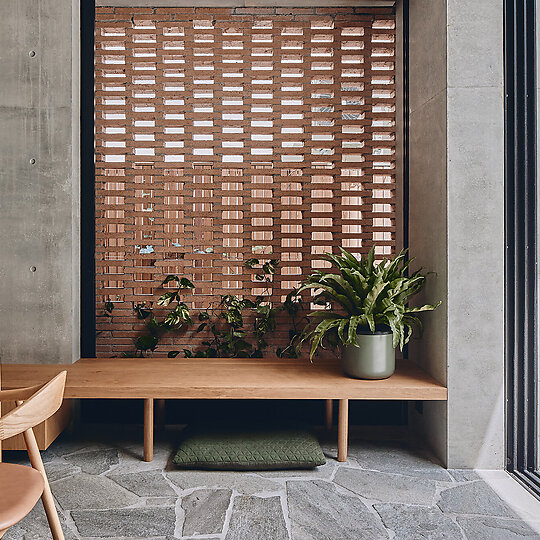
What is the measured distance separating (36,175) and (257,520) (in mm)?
2420

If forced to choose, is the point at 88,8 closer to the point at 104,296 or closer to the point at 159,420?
the point at 104,296

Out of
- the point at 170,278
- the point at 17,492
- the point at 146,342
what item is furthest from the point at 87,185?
the point at 17,492

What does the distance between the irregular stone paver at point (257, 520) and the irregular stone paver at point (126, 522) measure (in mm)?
273

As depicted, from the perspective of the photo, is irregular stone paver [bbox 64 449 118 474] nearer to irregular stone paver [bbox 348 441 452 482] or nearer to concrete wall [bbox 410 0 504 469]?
irregular stone paver [bbox 348 441 452 482]

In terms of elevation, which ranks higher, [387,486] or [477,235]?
[477,235]

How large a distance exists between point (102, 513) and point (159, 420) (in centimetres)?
111

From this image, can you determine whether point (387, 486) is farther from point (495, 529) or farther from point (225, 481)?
point (225, 481)

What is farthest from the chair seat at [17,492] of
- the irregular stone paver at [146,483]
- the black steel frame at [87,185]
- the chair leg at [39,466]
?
the black steel frame at [87,185]

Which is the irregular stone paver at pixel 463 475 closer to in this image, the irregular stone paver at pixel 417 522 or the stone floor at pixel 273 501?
the stone floor at pixel 273 501

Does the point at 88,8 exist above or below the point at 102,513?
above

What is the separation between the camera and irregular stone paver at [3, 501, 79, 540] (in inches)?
85.7

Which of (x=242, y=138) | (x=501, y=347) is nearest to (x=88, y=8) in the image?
(x=242, y=138)

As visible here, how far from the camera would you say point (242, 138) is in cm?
362

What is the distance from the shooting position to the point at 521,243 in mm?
2863
